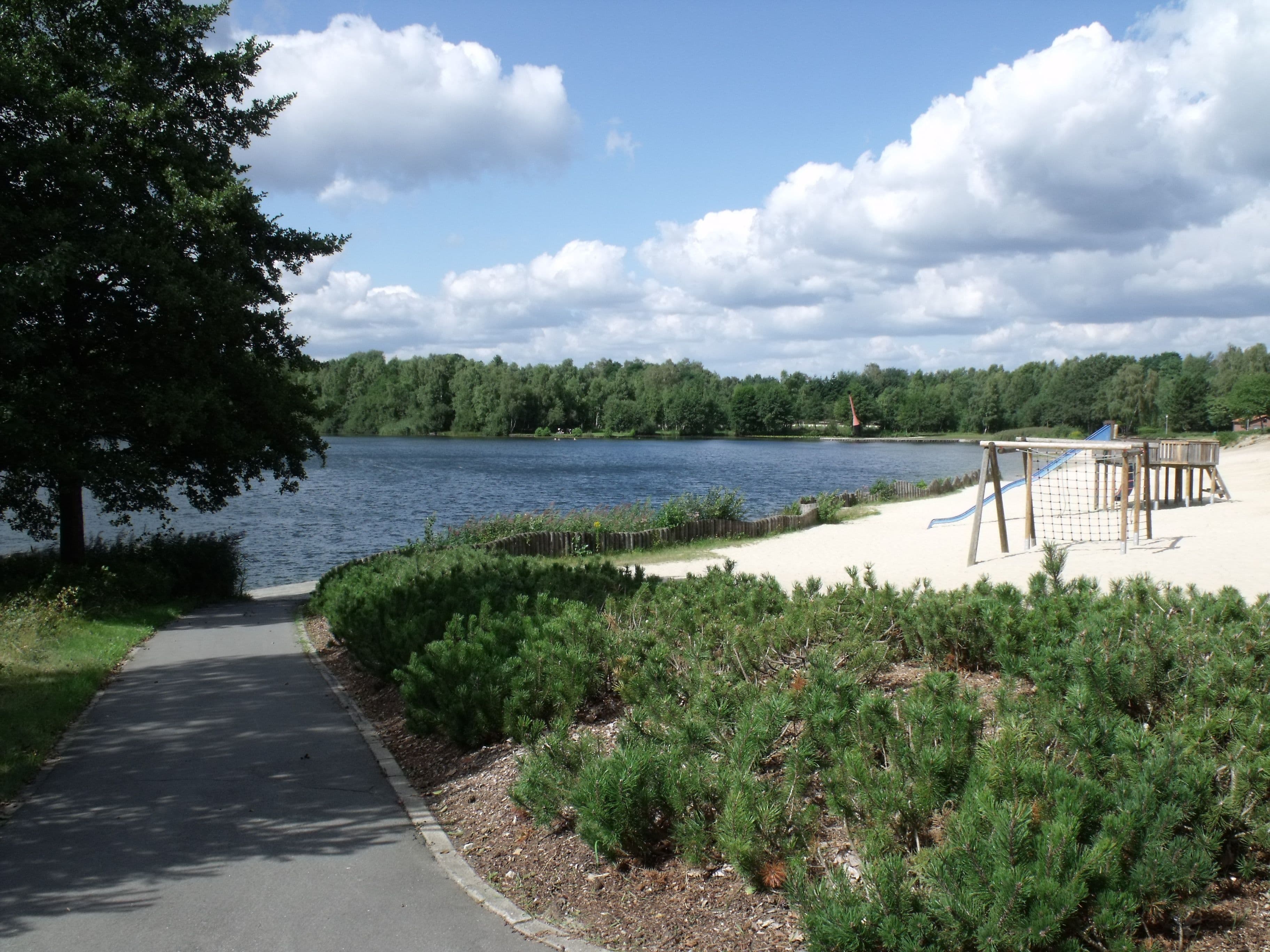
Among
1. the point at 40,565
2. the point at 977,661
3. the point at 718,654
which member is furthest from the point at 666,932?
the point at 40,565

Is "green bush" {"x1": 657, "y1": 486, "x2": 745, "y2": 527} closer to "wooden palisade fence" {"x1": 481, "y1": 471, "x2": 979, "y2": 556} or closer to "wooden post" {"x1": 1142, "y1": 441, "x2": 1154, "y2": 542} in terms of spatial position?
"wooden palisade fence" {"x1": 481, "y1": 471, "x2": 979, "y2": 556}

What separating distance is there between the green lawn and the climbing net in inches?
614

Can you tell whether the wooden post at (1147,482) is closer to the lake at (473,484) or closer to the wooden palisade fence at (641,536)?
the wooden palisade fence at (641,536)

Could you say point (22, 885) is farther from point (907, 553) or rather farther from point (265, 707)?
point (907, 553)

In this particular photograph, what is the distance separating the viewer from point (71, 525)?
16500 millimetres

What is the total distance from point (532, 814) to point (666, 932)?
1.18 meters

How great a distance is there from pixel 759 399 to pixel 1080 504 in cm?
12092

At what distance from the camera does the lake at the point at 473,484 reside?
106 ft

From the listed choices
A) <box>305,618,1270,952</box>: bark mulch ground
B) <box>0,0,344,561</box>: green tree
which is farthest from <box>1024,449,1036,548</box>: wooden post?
<box>305,618,1270,952</box>: bark mulch ground

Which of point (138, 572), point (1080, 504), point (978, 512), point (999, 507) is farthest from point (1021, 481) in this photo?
point (138, 572)

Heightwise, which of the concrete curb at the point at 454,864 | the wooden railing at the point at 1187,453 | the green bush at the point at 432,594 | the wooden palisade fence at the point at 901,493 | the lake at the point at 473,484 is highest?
the wooden railing at the point at 1187,453

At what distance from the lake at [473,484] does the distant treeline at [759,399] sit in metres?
11.5

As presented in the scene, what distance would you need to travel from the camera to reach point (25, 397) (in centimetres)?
1359

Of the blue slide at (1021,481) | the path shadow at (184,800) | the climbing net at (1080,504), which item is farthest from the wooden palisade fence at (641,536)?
the path shadow at (184,800)
